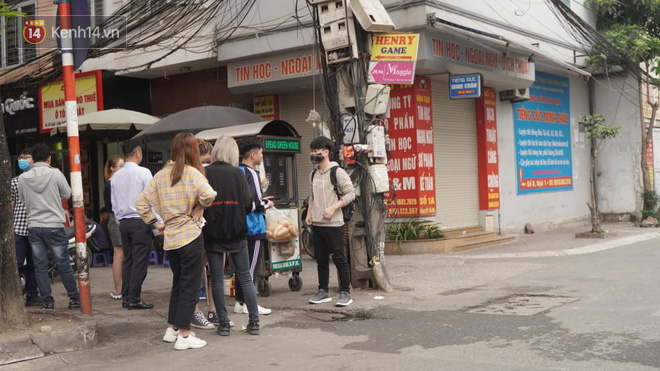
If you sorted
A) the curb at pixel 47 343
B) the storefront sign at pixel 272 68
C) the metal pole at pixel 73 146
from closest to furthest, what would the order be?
1. the curb at pixel 47 343
2. the metal pole at pixel 73 146
3. the storefront sign at pixel 272 68

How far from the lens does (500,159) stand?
651 inches

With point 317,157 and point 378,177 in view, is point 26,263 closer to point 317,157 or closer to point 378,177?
point 317,157

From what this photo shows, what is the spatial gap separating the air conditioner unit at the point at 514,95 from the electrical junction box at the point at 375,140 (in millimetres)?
8254

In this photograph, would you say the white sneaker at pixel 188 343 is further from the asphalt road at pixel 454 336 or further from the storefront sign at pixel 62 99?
the storefront sign at pixel 62 99

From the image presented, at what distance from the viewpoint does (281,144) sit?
34.4 feet

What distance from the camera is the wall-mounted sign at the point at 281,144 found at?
1028 cm

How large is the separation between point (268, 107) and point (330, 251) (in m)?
8.28

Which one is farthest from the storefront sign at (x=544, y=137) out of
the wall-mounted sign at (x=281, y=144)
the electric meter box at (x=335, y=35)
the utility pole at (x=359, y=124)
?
the electric meter box at (x=335, y=35)

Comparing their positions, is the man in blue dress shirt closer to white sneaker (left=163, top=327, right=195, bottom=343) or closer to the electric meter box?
white sneaker (left=163, top=327, right=195, bottom=343)

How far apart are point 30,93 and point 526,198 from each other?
1253cm

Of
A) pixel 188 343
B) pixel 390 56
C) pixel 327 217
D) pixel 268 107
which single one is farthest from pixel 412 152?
pixel 188 343

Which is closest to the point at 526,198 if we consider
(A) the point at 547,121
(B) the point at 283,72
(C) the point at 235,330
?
(A) the point at 547,121

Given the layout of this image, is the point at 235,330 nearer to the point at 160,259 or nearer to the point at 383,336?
the point at 383,336

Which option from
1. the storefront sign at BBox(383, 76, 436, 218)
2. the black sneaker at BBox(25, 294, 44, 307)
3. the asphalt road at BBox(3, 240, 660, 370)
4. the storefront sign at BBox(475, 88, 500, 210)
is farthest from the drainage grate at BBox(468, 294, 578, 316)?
the storefront sign at BBox(475, 88, 500, 210)
